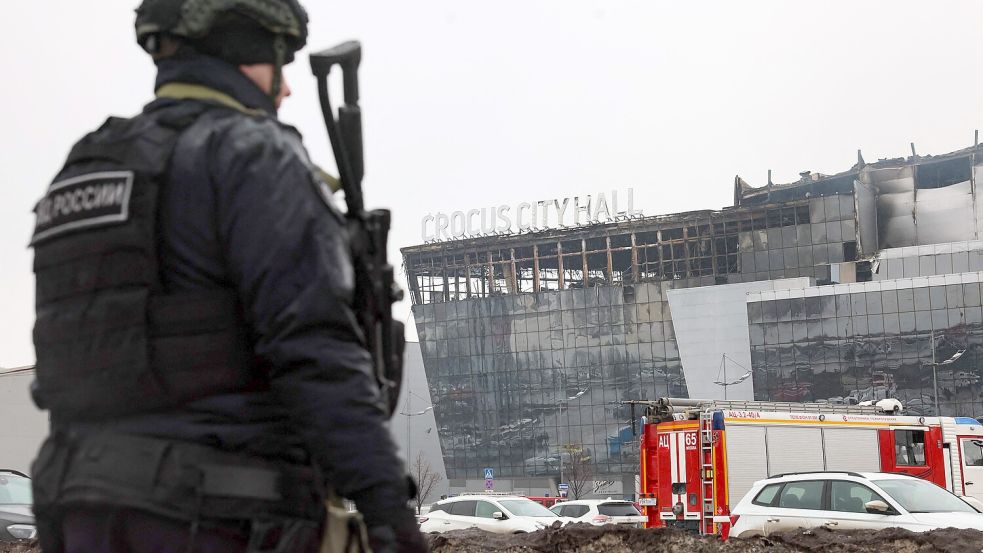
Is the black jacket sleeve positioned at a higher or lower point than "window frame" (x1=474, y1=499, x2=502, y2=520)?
higher

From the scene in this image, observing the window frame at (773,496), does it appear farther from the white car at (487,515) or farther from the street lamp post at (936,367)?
the street lamp post at (936,367)

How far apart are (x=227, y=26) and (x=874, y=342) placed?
286ft

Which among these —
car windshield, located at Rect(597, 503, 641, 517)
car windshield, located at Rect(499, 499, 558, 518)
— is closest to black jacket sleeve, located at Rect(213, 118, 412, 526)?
car windshield, located at Rect(499, 499, 558, 518)

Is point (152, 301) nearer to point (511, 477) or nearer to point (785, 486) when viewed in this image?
point (785, 486)

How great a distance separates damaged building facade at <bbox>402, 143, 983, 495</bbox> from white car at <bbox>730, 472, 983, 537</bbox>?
2801 inches

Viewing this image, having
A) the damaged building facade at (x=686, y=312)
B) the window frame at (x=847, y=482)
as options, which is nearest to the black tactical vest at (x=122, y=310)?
the window frame at (x=847, y=482)

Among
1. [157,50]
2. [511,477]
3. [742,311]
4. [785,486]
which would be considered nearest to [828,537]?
[785,486]

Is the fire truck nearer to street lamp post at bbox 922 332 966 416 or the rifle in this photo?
the rifle

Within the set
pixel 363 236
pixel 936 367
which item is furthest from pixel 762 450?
pixel 936 367

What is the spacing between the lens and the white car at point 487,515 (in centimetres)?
2428

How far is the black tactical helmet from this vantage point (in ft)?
7.79

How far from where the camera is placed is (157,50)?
8.09ft

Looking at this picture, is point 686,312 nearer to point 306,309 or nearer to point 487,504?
point 487,504

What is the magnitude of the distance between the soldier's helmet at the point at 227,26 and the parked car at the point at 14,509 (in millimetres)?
10954
